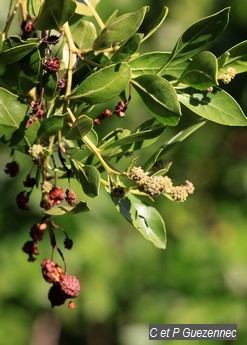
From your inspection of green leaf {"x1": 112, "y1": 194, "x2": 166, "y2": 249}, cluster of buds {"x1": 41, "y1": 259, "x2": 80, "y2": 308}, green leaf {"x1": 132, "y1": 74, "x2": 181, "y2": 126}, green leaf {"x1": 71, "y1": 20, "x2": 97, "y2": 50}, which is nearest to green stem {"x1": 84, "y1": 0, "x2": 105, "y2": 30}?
green leaf {"x1": 71, "y1": 20, "x2": 97, "y2": 50}

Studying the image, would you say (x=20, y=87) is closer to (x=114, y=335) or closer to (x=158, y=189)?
(x=158, y=189)

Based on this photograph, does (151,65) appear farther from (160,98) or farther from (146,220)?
(146,220)

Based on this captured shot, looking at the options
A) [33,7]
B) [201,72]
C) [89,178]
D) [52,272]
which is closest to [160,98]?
[201,72]

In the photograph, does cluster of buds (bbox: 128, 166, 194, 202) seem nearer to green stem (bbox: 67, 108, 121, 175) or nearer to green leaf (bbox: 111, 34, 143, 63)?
green stem (bbox: 67, 108, 121, 175)

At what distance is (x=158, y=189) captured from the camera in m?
1.27

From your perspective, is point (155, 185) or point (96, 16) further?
point (96, 16)

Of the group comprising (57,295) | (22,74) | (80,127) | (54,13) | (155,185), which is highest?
(54,13)

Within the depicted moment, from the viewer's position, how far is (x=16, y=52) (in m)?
1.31

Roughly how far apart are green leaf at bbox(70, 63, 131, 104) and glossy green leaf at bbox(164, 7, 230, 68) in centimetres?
13

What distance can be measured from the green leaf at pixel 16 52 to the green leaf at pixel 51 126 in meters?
0.13

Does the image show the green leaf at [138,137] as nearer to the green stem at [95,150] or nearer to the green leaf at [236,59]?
the green stem at [95,150]

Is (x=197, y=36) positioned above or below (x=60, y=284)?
above

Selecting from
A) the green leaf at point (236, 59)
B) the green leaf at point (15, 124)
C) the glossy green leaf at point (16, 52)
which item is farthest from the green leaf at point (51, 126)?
the green leaf at point (236, 59)

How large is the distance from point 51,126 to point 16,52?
6.0 inches
